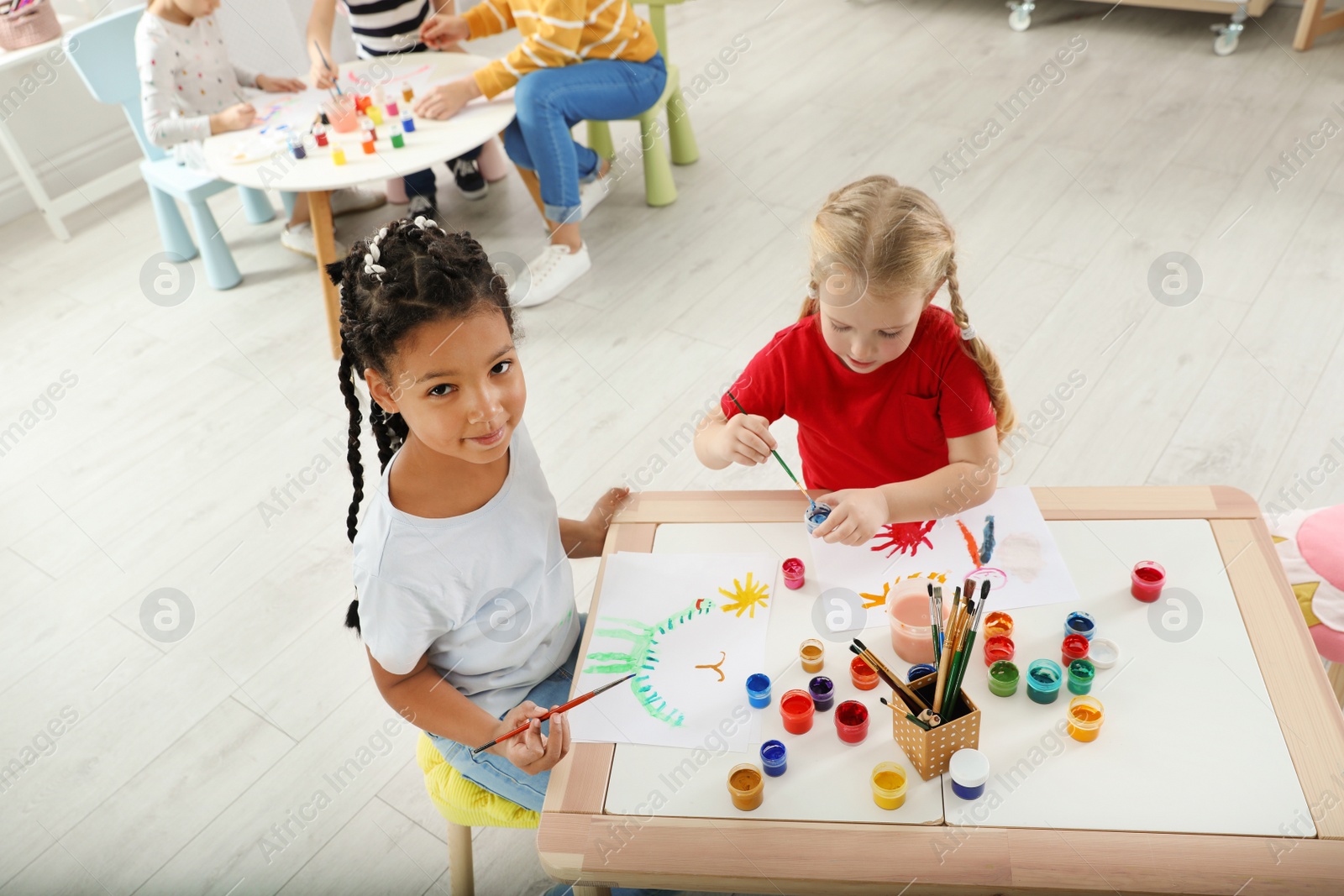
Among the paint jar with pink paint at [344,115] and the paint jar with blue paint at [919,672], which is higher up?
the paint jar with blue paint at [919,672]

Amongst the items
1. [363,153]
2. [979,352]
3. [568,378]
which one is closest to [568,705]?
[979,352]

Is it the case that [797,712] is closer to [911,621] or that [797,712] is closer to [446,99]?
[911,621]

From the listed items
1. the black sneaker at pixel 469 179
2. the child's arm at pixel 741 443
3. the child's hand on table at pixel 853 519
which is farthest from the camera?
the black sneaker at pixel 469 179

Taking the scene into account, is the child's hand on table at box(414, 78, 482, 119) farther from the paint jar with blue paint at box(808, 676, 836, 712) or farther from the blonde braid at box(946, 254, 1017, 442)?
the paint jar with blue paint at box(808, 676, 836, 712)

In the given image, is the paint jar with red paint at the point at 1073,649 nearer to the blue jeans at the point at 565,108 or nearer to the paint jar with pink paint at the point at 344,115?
the blue jeans at the point at 565,108

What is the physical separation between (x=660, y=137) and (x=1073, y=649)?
2544 millimetres

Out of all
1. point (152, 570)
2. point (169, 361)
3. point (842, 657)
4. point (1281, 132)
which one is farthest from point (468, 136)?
point (1281, 132)

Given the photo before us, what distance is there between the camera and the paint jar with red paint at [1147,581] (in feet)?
3.61

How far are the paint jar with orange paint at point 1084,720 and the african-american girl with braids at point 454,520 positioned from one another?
0.50m

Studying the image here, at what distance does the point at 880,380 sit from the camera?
54.9 inches

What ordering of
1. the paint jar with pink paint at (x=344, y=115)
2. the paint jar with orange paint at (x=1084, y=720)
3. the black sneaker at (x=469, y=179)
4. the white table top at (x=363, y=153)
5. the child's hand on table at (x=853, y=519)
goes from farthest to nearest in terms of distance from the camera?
the black sneaker at (x=469, y=179) → the paint jar with pink paint at (x=344, y=115) → the white table top at (x=363, y=153) → the child's hand on table at (x=853, y=519) → the paint jar with orange paint at (x=1084, y=720)

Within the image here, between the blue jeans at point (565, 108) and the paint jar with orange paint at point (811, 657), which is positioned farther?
the blue jeans at point (565, 108)

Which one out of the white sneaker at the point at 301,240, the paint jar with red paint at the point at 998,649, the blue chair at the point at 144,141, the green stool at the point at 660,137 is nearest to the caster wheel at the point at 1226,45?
the green stool at the point at 660,137

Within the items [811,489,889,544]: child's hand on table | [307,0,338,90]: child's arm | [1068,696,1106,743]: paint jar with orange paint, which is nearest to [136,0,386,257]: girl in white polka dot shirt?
[307,0,338,90]: child's arm
